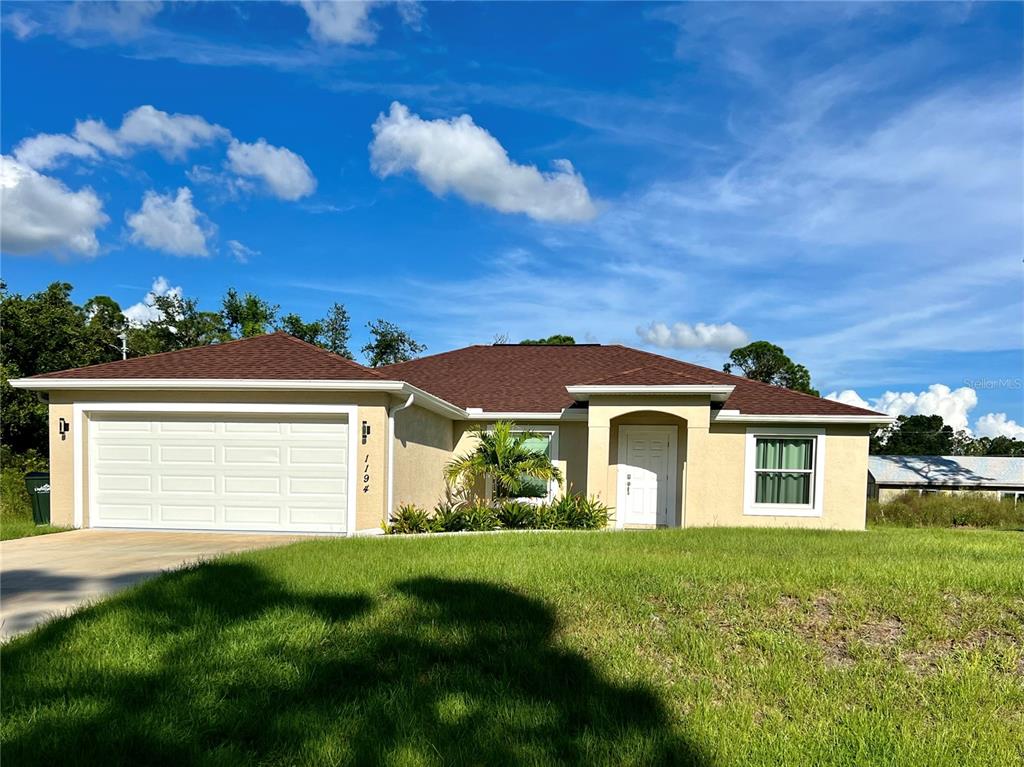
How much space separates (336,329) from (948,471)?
121 feet

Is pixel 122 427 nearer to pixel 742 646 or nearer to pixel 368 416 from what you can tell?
pixel 368 416

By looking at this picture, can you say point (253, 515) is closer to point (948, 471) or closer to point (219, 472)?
point (219, 472)

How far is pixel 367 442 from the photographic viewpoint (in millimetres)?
11562

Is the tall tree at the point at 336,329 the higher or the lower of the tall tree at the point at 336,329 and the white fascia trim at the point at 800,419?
the higher

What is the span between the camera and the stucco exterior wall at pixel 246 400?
37.8 ft

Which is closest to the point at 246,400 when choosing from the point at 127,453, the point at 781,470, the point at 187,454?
the point at 187,454

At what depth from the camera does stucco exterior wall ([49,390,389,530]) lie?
1153 cm

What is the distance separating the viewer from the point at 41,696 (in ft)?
12.9

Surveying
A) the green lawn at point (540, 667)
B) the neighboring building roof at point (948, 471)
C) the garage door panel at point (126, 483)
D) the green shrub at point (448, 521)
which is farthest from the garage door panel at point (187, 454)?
the neighboring building roof at point (948, 471)

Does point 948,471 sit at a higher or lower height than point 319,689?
lower

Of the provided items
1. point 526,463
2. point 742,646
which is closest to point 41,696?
point 742,646

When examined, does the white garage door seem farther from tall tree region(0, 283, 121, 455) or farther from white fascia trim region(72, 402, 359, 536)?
tall tree region(0, 283, 121, 455)

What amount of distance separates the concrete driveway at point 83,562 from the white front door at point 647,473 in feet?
25.0

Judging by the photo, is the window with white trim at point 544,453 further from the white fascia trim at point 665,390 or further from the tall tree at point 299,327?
the tall tree at point 299,327
